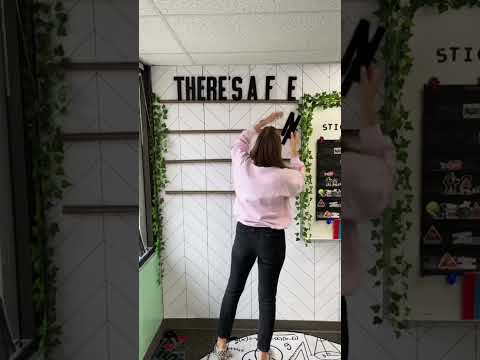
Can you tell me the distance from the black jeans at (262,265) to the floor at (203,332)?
643 millimetres

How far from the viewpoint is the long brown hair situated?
2227mm

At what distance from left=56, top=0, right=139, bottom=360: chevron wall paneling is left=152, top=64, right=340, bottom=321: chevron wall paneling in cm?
158

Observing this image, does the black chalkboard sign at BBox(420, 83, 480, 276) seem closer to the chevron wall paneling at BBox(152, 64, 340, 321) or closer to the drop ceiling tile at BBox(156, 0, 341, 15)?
the drop ceiling tile at BBox(156, 0, 341, 15)

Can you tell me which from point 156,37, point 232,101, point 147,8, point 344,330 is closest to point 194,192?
point 232,101

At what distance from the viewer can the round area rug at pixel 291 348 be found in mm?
2646

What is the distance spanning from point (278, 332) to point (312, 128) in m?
1.69

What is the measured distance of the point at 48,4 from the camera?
53.8 inches

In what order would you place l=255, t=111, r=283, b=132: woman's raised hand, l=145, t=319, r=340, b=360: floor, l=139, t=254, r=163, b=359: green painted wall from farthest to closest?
l=145, t=319, r=340, b=360: floor, l=139, t=254, r=163, b=359: green painted wall, l=255, t=111, r=283, b=132: woman's raised hand

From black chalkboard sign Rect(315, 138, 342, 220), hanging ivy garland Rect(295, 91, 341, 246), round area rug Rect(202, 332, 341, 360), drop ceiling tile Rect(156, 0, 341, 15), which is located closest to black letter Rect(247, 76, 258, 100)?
hanging ivy garland Rect(295, 91, 341, 246)

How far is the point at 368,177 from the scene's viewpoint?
133 cm

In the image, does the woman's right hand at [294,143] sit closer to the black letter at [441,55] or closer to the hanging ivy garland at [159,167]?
the hanging ivy garland at [159,167]

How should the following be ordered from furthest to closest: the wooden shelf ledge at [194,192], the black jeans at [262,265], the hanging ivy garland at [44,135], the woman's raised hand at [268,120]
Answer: the wooden shelf ledge at [194,192], the black jeans at [262,265], the woman's raised hand at [268,120], the hanging ivy garland at [44,135]

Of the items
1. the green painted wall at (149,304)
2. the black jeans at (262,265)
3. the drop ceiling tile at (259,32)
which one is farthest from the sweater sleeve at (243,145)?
the green painted wall at (149,304)

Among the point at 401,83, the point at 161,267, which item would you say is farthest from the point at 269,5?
the point at 161,267
